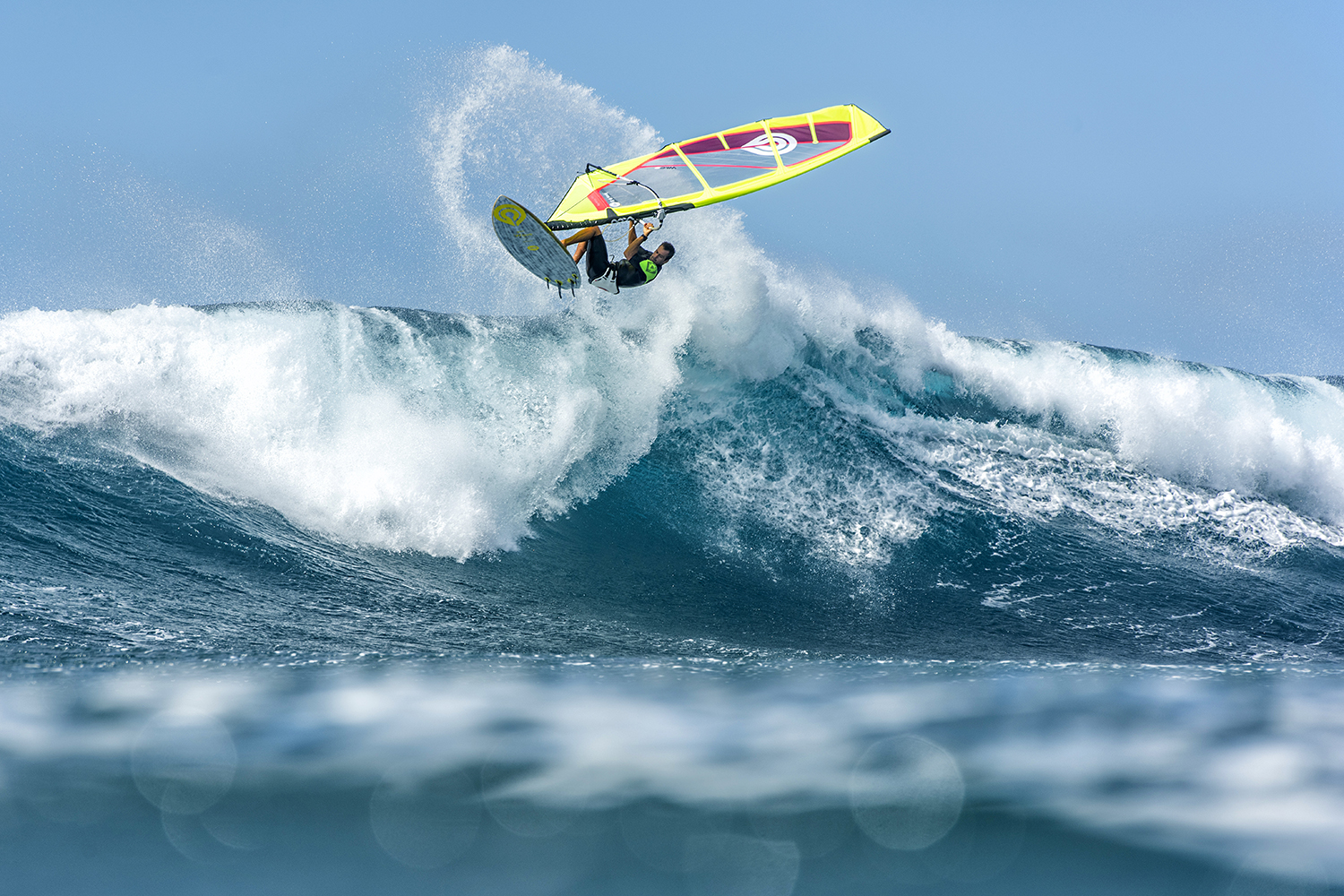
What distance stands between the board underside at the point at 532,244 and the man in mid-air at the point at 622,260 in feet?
0.52

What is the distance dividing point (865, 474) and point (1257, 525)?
5407mm

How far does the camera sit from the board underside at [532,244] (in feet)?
22.4

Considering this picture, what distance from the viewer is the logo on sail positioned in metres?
9.46

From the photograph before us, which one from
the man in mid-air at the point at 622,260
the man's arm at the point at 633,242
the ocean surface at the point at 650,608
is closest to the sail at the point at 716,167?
the man in mid-air at the point at 622,260

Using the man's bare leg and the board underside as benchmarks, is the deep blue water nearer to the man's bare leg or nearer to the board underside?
the board underside

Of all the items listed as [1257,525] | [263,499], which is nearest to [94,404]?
[263,499]

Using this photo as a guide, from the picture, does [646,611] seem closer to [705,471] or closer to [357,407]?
[705,471]

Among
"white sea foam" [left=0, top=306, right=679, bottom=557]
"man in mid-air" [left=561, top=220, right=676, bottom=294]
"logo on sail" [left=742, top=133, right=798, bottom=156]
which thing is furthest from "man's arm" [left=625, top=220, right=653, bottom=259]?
"white sea foam" [left=0, top=306, right=679, bottom=557]

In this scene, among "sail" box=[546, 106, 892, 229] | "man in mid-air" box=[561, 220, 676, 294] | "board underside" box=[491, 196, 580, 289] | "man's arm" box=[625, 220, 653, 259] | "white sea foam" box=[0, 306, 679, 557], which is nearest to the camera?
"board underside" box=[491, 196, 580, 289]

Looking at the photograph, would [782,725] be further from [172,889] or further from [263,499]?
[263,499]

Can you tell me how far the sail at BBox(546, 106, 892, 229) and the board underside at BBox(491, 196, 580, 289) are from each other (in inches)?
13.7

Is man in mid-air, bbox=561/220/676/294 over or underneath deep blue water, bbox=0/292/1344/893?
over

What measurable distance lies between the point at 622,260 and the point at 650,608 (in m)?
2.94

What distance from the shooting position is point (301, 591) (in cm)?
659
